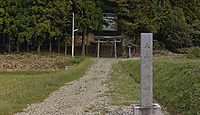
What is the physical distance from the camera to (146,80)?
7934mm

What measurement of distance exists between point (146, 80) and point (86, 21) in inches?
1656

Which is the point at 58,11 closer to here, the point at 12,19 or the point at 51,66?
the point at 12,19

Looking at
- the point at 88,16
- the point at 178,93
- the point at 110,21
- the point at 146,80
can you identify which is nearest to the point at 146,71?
the point at 146,80

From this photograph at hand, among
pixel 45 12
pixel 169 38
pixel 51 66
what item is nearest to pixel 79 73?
pixel 51 66

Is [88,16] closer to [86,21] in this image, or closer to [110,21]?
[86,21]

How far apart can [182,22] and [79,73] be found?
27.9 metres

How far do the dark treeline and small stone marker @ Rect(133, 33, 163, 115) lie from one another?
4018 cm

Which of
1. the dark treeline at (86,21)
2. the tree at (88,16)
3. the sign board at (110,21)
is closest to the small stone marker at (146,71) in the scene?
the dark treeline at (86,21)

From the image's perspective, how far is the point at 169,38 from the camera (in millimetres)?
53219

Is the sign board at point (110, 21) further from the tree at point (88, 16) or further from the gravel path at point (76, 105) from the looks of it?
the gravel path at point (76, 105)

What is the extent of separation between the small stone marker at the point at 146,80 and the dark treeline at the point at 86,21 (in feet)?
132

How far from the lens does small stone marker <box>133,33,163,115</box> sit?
7.90m

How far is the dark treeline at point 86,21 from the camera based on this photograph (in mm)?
48531

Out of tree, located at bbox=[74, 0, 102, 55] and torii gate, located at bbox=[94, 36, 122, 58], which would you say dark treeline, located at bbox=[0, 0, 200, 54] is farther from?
torii gate, located at bbox=[94, 36, 122, 58]
